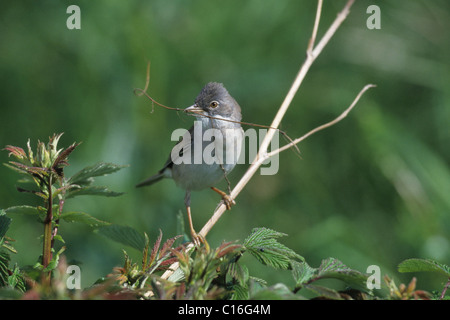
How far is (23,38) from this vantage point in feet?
16.6

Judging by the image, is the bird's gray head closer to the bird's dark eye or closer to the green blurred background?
the bird's dark eye

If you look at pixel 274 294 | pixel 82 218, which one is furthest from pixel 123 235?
pixel 274 294

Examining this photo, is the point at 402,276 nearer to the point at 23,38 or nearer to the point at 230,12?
the point at 230,12

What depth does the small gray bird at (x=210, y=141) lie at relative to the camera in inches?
140

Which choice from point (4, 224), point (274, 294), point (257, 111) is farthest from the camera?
point (257, 111)

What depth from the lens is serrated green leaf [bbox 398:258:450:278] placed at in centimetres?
114

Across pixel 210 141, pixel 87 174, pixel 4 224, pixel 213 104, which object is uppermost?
pixel 213 104

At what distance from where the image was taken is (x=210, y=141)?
11.7 ft

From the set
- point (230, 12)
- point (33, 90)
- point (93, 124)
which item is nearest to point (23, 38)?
point (33, 90)

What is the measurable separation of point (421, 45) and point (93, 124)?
3.40 m

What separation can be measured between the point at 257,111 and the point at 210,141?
1.60m

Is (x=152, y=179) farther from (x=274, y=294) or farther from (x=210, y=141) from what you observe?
(x=274, y=294)

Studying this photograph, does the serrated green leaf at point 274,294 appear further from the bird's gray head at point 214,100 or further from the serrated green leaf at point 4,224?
the bird's gray head at point 214,100

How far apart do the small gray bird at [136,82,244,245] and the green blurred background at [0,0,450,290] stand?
65cm
